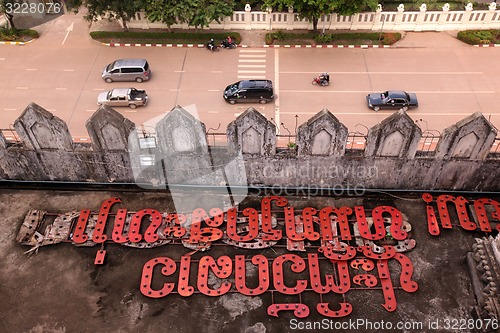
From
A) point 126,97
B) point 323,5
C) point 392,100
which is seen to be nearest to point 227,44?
point 323,5

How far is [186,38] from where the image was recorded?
52219 millimetres

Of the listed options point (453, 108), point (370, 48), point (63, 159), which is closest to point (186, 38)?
point (370, 48)

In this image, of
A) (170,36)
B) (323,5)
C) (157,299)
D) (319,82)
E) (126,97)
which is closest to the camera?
(157,299)

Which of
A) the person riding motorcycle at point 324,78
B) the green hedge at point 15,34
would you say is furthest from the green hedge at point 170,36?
the person riding motorcycle at point 324,78

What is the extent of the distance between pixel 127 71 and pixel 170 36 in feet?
27.3

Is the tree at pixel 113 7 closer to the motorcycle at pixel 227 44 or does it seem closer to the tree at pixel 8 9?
the tree at pixel 8 9

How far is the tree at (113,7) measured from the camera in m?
48.2

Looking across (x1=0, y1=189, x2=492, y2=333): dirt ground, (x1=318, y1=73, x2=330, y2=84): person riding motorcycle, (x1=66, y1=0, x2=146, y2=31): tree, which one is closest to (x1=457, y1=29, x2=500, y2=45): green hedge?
(x1=318, y1=73, x2=330, y2=84): person riding motorcycle

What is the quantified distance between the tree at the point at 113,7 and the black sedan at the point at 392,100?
25161 mm

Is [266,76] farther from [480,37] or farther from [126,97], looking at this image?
[480,37]

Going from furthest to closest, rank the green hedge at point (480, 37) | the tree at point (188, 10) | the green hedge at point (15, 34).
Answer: the green hedge at point (15, 34), the green hedge at point (480, 37), the tree at point (188, 10)

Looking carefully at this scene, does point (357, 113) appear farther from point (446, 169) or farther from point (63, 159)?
point (63, 159)

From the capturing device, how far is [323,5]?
4691 cm

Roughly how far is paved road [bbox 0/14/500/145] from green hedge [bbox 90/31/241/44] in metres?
1.32
